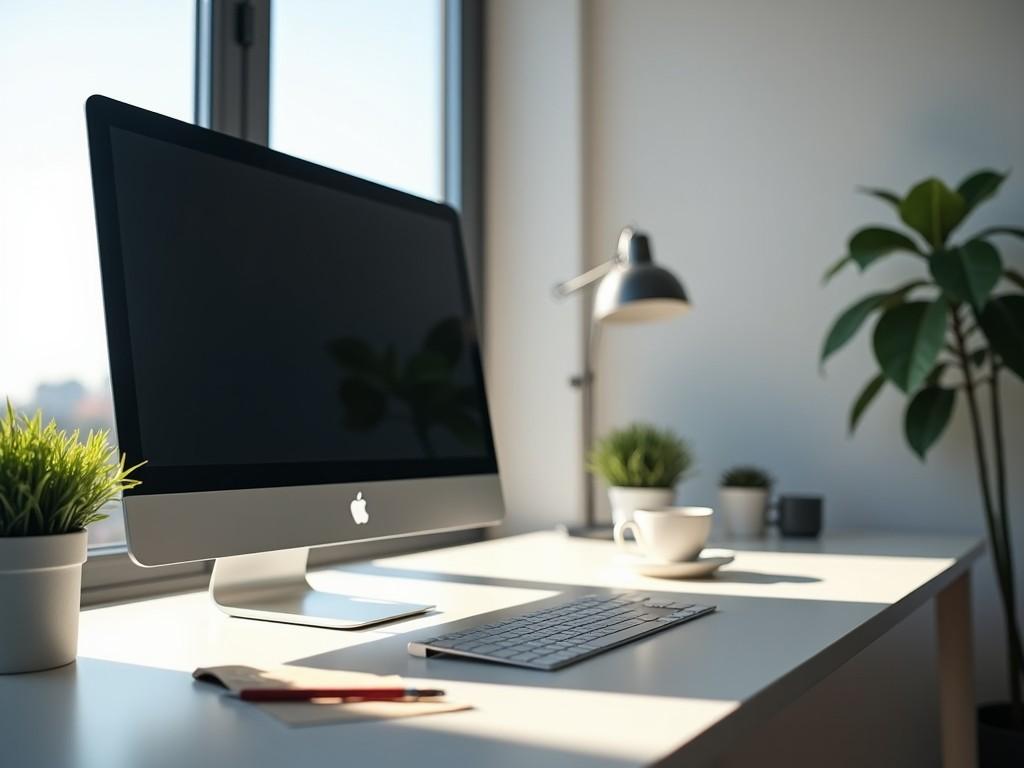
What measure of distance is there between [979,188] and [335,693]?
5.18 ft

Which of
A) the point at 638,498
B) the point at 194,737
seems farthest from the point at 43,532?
the point at 638,498

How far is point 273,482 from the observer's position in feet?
3.33

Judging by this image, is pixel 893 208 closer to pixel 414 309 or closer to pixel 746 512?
pixel 746 512

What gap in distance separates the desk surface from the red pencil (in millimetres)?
14

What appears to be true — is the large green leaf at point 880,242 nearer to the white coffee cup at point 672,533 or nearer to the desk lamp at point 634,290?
the desk lamp at point 634,290

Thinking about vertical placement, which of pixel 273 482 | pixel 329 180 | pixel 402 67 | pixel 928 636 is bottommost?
pixel 928 636

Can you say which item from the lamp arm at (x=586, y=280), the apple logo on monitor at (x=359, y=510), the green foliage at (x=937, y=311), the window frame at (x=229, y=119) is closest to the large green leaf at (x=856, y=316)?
the green foliage at (x=937, y=311)

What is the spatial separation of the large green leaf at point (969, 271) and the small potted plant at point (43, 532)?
1.33m

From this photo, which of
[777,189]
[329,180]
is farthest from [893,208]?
[329,180]

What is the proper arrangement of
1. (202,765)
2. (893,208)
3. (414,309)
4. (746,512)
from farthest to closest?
(893,208), (746,512), (414,309), (202,765)

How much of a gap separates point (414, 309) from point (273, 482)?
37cm

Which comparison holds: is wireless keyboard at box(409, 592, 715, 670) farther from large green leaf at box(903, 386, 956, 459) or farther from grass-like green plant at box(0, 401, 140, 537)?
large green leaf at box(903, 386, 956, 459)

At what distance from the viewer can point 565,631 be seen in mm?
922

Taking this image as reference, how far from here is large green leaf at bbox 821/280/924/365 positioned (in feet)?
5.94
